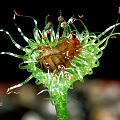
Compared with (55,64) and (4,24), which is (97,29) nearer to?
(4,24)

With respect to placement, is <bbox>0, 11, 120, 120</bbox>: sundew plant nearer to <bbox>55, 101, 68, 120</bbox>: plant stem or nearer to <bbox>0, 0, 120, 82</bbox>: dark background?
<bbox>55, 101, 68, 120</bbox>: plant stem

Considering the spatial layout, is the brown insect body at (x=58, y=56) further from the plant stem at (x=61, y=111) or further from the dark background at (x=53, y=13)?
the dark background at (x=53, y=13)

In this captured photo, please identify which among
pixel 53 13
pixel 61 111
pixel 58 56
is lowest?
pixel 53 13

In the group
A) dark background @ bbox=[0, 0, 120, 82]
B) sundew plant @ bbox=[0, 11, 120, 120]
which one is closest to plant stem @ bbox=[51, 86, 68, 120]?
sundew plant @ bbox=[0, 11, 120, 120]

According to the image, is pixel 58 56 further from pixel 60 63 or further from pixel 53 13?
pixel 53 13

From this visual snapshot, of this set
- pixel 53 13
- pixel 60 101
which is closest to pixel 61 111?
pixel 60 101

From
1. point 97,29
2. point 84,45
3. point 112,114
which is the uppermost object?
point 84,45

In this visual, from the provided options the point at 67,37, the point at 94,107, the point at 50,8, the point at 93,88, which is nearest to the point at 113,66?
the point at 93,88

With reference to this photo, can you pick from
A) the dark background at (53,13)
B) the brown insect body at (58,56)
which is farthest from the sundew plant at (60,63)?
the dark background at (53,13)
